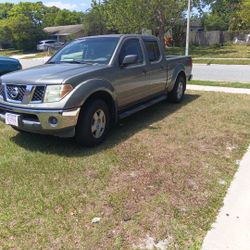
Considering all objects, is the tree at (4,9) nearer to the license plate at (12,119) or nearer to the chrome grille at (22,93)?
the chrome grille at (22,93)

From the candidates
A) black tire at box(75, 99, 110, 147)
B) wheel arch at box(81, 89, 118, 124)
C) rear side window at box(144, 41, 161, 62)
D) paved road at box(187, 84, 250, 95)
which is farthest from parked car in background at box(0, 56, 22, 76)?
paved road at box(187, 84, 250, 95)

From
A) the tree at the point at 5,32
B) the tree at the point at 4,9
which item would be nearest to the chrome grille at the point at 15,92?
the tree at the point at 5,32

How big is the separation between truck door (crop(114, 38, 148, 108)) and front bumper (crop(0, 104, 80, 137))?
1174 millimetres

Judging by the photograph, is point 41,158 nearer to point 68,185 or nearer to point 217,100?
point 68,185

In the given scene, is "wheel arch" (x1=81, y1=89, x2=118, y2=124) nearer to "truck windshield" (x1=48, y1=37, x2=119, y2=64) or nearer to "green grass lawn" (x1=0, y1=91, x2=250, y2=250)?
"green grass lawn" (x1=0, y1=91, x2=250, y2=250)

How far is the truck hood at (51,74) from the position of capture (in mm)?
4703

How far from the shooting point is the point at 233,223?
10.7 feet

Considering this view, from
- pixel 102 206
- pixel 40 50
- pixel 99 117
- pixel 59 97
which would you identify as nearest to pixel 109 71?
pixel 99 117

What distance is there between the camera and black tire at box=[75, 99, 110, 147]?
16.1ft

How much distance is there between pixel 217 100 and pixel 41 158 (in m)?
5.36

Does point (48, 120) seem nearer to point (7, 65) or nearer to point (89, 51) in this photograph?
point (89, 51)

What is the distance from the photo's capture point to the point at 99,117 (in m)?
5.23

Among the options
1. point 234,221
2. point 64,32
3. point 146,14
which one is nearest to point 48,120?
point 234,221

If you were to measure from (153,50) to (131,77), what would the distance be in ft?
4.34
